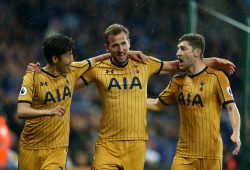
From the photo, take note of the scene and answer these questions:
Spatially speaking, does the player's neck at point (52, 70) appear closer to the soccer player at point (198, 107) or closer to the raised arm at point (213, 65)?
the raised arm at point (213, 65)

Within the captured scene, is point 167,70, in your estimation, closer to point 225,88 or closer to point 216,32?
point 225,88

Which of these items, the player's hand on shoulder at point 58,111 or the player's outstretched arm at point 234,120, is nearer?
the player's hand on shoulder at point 58,111

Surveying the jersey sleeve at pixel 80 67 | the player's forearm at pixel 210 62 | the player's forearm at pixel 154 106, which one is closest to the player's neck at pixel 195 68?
the player's forearm at pixel 210 62

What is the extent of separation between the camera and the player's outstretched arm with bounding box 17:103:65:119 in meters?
7.86

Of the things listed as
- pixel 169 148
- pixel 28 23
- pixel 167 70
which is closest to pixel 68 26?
pixel 28 23

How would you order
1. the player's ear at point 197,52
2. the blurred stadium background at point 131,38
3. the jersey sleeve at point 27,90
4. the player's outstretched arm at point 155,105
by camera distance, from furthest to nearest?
the blurred stadium background at point 131,38, the player's outstretched arm at point 155,105, the player's ear at point 197,52, the jersey sleeve at point 27,90

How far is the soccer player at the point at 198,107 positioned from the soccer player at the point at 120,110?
36 centimetres

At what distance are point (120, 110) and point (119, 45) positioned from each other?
57 cm

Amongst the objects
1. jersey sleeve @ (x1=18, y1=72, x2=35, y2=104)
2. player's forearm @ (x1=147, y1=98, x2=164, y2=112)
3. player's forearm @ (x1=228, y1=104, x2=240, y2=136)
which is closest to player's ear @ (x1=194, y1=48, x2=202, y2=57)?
player's forearm @ (x1=228, y1=104, x2=240, y2=136)

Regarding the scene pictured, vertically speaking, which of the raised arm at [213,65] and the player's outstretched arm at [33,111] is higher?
the raised arm at [213,65]

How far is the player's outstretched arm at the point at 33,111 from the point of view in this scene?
7.86m

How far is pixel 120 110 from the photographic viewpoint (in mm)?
A: 8562

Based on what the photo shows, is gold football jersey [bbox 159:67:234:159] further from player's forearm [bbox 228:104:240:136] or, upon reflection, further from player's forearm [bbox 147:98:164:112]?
player's forearm [bbox 147:98:164:112]

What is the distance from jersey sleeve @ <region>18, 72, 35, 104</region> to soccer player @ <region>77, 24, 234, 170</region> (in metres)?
0.61
